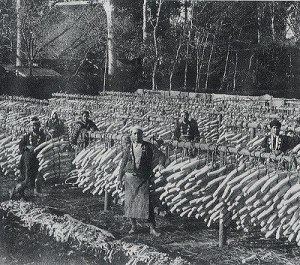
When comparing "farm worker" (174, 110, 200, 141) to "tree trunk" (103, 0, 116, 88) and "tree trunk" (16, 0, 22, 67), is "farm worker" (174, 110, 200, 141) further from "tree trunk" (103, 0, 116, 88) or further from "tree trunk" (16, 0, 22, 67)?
"tree trunk" (16, 0, 22, 67)

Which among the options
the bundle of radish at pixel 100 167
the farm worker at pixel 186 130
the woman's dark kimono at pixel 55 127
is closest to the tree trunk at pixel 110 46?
the woman's dark kimono at pixel 55 127

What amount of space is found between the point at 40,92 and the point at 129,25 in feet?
22.2

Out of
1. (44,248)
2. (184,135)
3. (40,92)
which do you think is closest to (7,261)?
(44,248)

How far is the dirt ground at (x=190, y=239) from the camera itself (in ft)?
20.5

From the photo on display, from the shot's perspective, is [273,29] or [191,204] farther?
[273,29]

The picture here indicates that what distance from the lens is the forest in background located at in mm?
30328

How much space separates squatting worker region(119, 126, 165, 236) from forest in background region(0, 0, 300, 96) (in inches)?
884

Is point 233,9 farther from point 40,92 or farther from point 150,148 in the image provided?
point 150,148

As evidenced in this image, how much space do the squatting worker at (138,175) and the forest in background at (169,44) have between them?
2247 cm

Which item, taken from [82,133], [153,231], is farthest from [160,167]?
[82,133]

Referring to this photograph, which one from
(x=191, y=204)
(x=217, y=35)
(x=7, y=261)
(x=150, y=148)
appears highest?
(x=217, y=35)

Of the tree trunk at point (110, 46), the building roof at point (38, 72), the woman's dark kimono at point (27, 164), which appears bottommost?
the woman's dark kimono at point (27, 164)

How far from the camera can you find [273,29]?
33281 mm

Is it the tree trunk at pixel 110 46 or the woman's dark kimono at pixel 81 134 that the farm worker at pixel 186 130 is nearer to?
the woman's dark kimono at pixel 81 134
